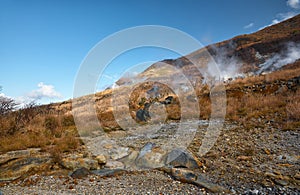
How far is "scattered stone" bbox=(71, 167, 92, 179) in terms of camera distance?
384cm

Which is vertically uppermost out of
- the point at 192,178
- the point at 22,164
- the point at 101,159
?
the point at 22,164

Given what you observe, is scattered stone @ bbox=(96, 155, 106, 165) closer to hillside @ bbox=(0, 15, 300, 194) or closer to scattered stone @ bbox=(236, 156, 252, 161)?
hillside @ bbox=(0, 15, 300, 194)

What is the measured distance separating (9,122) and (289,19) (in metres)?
56.4

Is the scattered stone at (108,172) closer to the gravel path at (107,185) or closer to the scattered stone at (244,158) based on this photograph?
the gravel path at (107,185)

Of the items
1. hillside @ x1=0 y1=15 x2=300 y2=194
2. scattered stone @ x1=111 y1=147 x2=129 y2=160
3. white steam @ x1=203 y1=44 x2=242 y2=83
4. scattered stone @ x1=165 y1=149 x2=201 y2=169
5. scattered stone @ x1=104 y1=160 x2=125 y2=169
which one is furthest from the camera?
white steam @ x1=203 y1=44 x2=242 y2=83

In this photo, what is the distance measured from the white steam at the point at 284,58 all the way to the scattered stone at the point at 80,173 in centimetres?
2558

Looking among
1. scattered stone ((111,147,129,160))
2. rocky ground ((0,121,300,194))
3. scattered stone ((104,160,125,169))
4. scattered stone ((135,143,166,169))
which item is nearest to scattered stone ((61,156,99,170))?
rocky ground ((0,121,300,194))

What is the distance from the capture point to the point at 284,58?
85.0 feet

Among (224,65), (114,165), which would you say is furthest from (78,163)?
(224,65)

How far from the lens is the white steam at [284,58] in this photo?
2426 centimetres

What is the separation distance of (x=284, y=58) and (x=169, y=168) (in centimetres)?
2910

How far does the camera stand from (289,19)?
146 ft

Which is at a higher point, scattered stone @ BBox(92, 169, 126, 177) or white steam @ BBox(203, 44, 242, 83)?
white steam @ BBox(203, 44, 242, 83)

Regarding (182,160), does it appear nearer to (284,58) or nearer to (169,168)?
(169,168)
